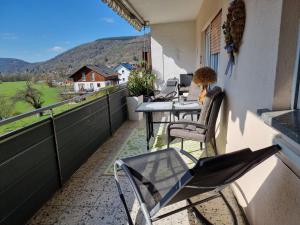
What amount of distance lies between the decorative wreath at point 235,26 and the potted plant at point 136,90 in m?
3.14

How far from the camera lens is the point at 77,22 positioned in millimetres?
23578

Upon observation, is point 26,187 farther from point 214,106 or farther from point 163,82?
point 163,82

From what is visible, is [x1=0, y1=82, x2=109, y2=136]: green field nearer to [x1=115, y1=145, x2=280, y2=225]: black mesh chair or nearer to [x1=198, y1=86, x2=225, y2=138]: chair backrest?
[x1=115, y1=145, x2=280, y2=225]: black mesh chair

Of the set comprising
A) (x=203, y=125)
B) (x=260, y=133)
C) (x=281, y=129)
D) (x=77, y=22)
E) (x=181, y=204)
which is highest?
(x=77, y=22)

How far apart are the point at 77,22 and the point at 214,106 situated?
81.5ft

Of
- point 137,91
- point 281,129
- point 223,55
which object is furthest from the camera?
point 137,91

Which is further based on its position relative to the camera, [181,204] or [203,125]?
[203,125]

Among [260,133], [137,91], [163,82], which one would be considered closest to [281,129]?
[260,133]

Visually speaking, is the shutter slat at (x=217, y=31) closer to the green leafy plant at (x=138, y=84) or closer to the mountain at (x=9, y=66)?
the green leafy plant at (x=138, y=84)

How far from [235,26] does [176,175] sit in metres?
1.48

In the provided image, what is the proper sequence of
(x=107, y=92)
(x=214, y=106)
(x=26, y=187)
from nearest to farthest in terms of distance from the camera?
1. (x=26, y=187)
2. (x=214, y=106)
3. (x=107, y=92)

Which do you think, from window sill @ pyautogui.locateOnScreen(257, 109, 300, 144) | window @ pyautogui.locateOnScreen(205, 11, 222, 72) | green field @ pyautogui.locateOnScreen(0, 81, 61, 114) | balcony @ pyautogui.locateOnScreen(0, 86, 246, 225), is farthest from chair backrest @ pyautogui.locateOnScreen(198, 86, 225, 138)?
green field @ pyautogui.locateOnScreen(0, 81, 61, 114)

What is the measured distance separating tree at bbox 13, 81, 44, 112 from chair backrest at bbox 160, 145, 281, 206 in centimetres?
212

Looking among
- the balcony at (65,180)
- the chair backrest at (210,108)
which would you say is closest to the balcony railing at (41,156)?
the balcony at (65,180)
